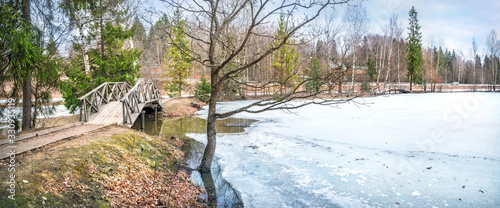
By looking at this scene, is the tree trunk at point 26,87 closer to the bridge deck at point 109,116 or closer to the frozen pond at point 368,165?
the bridge deck at point 109,116

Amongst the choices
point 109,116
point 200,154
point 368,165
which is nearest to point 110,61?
point 109,116

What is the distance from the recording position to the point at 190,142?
1027 centimetres

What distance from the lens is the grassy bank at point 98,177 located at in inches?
145

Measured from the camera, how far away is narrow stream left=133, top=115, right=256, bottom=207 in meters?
5.57

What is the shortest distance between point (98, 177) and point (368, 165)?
5882mm

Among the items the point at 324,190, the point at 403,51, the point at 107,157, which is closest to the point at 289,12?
the point at 324,190

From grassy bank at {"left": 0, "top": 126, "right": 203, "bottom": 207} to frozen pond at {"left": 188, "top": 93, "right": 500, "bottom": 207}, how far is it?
145cm

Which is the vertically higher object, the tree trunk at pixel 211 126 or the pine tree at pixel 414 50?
the pine tree at pixel 414 50

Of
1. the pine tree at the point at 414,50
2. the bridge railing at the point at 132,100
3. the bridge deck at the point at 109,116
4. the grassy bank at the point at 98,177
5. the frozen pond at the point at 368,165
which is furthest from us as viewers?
the pine tree at the point at 414,50

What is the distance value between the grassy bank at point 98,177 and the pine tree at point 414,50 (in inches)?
1749

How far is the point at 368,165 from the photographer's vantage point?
680 centimetres

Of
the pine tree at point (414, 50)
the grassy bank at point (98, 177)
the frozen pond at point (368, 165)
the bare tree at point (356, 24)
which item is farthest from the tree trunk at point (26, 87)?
the pine tree at point (414, 50)

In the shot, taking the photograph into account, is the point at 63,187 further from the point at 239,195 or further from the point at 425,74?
the point at 425,74

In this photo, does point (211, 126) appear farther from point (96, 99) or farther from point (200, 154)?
point (96, 99)
